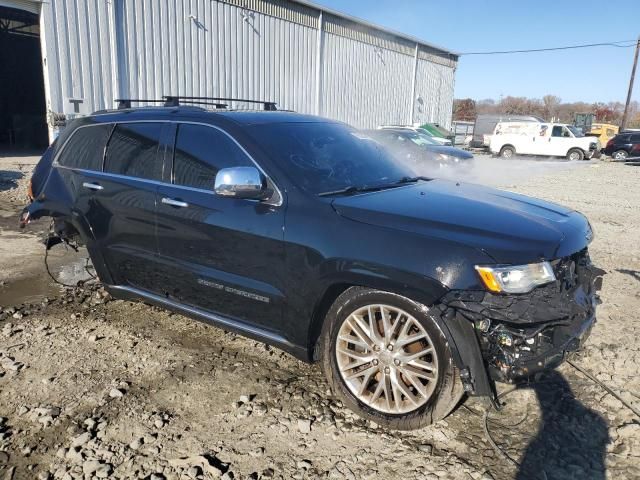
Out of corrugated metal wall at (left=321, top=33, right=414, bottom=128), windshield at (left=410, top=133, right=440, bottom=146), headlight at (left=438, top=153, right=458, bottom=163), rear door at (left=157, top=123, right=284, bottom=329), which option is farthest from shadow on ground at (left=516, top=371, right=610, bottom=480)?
corrugated metal wall at (left=321, top=33, right=414, bottom=128)

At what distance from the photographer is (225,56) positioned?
1691 centimetres

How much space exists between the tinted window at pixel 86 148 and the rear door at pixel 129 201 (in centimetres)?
10

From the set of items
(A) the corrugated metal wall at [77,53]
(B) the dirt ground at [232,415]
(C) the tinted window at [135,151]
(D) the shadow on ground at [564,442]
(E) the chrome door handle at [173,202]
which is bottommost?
(B) the dirt ground at [232,415]

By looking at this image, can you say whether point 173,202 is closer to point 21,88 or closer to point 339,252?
point 339,252

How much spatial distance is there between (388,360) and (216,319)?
1.28 meters

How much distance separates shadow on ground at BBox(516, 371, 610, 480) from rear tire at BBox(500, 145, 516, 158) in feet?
80.8

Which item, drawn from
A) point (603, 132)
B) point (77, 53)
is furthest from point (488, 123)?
point (77, 53)

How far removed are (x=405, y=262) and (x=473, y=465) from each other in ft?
3.58

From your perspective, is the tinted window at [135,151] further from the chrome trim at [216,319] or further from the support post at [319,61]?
the support post at [319,61]

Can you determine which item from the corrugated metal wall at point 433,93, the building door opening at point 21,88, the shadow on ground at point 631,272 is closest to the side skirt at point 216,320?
the shadow on ground at point 631,272

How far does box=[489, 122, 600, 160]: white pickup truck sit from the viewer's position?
24.7m

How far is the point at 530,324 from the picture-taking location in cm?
257

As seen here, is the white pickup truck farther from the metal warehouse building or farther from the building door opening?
the building door opening

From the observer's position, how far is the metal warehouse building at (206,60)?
42.6 feet
